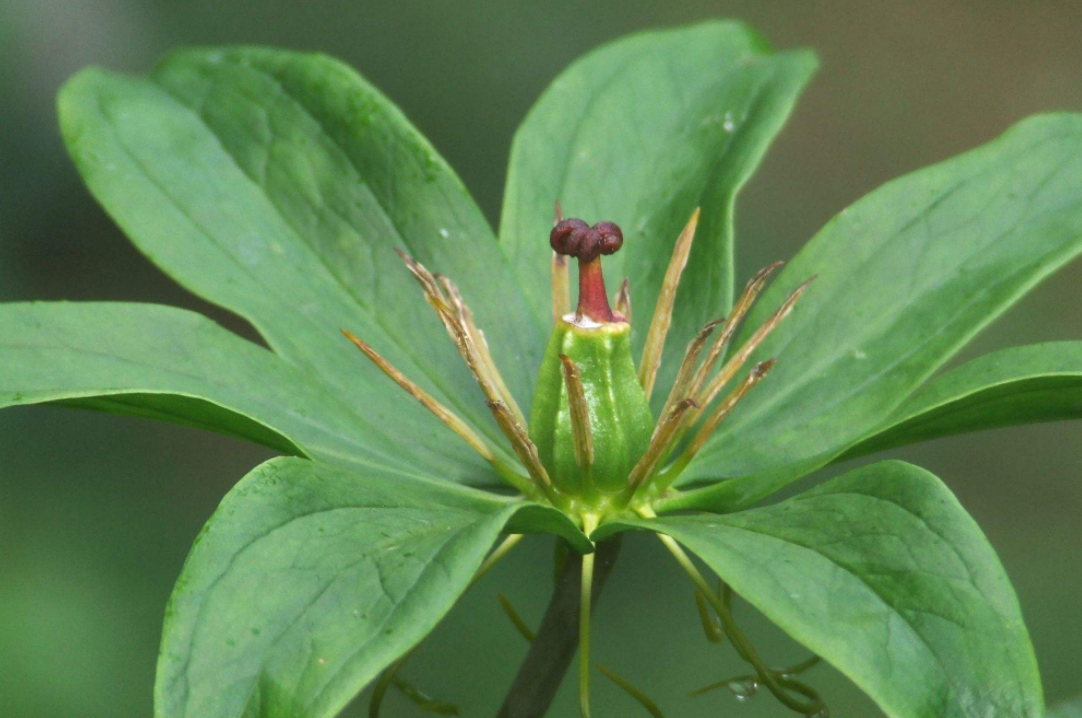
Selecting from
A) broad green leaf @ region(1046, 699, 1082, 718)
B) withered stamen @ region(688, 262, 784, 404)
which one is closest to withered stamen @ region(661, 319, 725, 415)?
withered stamen @ region(688, 262, 784, 404)

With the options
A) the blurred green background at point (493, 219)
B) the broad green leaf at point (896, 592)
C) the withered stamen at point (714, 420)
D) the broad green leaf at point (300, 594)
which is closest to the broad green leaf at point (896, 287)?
the withered stamen at point (714, 420)

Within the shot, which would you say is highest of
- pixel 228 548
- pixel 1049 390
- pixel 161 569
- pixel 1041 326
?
pixel 1049 390

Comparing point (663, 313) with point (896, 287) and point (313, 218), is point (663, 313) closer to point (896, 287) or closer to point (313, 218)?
point (896, 287)

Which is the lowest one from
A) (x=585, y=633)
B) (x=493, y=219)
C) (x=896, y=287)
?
(x=493, y=219)

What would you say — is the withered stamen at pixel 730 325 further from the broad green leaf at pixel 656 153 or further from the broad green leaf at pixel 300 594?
the broad green leaf at pixel 300 594

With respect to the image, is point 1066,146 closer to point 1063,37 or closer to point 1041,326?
point 1041,326


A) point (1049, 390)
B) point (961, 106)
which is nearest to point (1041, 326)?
point (961, 106)

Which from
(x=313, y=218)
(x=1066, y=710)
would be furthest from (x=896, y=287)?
(x=313, y=218)
